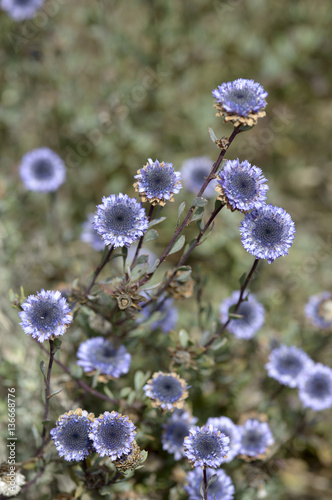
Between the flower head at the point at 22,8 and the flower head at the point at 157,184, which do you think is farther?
the flower head at the point at 22,8

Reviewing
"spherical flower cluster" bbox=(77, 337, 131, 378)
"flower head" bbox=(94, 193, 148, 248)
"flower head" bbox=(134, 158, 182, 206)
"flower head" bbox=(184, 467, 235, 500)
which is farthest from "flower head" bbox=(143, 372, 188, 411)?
"flower head" bbox=(134, 158, 182, 206)

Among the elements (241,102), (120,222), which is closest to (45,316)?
(120,222)

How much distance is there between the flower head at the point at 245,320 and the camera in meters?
3.41

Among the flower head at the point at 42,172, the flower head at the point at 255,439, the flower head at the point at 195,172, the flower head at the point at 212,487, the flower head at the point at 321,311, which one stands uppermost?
the flower head at the point at 195,172

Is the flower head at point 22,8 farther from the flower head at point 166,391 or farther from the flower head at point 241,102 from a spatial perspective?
the flower head at point 166,391

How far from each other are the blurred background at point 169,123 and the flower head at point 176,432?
3.18ft

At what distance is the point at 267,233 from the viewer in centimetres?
226

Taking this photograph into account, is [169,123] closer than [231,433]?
No

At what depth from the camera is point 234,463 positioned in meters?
3.05

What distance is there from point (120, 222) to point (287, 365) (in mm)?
1636

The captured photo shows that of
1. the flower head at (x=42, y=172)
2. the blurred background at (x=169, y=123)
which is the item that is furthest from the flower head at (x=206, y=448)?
the flower head at (x=42, y=172)

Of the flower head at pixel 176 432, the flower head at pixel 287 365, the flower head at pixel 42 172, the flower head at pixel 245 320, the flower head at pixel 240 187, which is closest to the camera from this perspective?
the flower head at pixel 240 187

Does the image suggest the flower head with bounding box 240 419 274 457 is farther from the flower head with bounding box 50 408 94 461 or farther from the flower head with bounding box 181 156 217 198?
the flower head with bounding box 181 156 217 198

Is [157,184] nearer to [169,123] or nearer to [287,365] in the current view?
[287,365]
